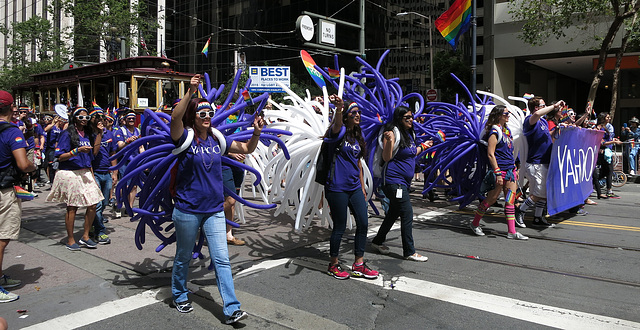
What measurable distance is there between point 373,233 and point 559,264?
249cm

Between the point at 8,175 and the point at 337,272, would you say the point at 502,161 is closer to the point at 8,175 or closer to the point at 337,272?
the point at 337,272

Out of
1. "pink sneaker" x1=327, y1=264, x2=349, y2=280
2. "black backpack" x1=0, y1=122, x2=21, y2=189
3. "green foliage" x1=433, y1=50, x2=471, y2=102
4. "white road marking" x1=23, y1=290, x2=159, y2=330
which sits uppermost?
"green foliage" x1=433, y1=50, x2=471, y2=102

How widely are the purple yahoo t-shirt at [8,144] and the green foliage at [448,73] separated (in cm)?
3850

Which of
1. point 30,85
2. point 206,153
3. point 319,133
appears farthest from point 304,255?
point 30,85

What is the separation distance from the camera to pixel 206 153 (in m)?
3.93

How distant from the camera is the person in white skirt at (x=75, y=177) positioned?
5.82 meters

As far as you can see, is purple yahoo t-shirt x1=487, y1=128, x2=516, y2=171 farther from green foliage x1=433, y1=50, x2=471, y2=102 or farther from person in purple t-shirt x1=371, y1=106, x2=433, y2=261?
green foliage x1=433, y1=50, x2=471, y2=102

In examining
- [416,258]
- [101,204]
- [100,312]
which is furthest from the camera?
[101,204]

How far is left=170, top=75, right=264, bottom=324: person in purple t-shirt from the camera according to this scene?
3846 mm

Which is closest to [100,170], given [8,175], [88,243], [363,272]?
[88,243]

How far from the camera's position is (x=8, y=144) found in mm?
4348

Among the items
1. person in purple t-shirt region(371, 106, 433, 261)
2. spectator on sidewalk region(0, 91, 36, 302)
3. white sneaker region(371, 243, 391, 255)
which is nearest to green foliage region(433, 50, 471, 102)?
white sneaker region(371, 243, 391, 255)

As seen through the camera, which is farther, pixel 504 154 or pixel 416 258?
pixel 504 154

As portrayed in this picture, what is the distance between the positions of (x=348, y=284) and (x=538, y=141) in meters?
4.23
